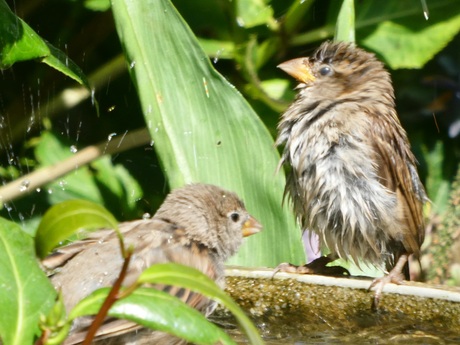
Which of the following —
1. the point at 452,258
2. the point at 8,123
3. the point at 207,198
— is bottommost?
the point at 452,258

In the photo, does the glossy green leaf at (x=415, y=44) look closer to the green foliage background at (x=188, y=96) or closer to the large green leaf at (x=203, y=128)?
the green foliage background at (x=188, y=96)

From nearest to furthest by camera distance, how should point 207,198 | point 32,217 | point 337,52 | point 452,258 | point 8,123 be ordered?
point 207,198
point 337,52
point 32,217
point 8,123
point 452,258

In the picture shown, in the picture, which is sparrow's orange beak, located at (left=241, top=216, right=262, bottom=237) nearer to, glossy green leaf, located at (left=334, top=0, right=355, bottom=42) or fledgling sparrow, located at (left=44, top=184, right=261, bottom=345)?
fledgling sparrow, located at (left=44, top=184, right=261, bottom=345)

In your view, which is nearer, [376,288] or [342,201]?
[376,288]

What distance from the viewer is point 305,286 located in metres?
2.92

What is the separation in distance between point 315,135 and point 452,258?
1.69 metres

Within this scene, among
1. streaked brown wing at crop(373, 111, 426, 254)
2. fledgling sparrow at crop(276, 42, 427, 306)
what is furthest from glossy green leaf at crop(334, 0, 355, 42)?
streaked brown wing at crop(373, 111, 426, 254)

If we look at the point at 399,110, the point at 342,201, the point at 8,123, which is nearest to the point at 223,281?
the point at 342,201

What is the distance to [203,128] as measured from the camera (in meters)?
3.96

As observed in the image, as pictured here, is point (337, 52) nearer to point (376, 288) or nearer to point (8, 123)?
point (376, 288)

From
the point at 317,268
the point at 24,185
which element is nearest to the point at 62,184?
the point at 24,185

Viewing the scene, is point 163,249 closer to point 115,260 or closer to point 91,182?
point 115,260

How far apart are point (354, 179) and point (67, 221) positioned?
2.33m

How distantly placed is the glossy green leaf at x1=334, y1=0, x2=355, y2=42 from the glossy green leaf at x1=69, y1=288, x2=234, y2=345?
277cm
